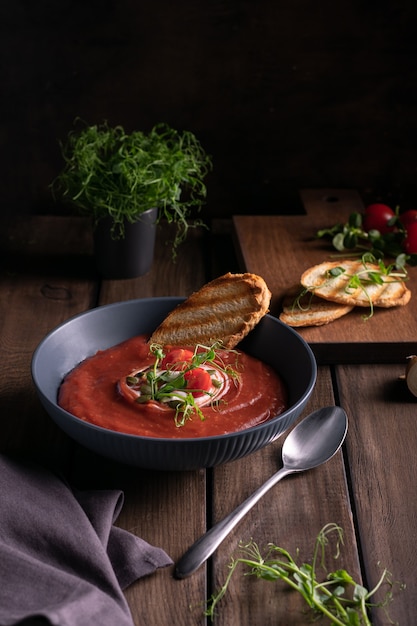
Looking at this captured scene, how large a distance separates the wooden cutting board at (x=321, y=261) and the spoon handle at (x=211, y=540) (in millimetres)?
788

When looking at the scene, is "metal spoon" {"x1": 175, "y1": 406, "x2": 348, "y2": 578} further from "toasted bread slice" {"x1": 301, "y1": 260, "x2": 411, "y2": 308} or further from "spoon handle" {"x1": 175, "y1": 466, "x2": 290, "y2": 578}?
"toasted bread slice" {"x1": 301, "y1": 260, "x2": 411, "y2": 308}

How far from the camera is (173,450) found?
2.02 metres

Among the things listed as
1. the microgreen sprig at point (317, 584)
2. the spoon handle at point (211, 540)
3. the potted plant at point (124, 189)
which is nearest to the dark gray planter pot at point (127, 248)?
the potted plant at point (124, 189)

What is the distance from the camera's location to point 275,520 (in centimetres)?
210

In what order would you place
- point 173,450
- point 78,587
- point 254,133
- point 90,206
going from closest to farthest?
point 78,587, point 173,450, point 90,206, point 254,133

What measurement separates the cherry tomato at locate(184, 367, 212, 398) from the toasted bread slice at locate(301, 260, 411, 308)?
78 centimetres

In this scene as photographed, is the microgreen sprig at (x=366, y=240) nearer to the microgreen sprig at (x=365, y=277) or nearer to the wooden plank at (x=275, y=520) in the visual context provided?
the microgreen sprig at (x=365, y=277)

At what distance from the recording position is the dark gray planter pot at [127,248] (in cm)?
324

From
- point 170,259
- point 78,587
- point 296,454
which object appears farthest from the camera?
point 170,259

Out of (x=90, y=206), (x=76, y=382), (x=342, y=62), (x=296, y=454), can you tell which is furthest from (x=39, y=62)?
(x=296, y=454)

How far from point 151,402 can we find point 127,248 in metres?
1.19

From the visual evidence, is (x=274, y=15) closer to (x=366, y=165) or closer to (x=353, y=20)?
(x=353, y=20)

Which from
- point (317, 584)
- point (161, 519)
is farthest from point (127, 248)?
point (317, 584)

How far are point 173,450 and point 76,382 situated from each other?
47 centimetres
